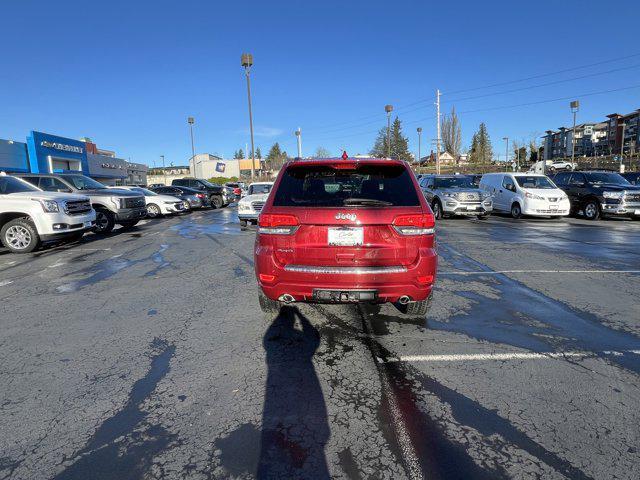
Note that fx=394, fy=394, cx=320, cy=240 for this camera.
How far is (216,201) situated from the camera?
2606cm

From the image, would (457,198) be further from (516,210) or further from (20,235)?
(20,235)

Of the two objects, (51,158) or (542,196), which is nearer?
(542,196)

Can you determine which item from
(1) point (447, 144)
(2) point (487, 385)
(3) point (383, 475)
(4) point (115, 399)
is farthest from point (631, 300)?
(1) point (447, 144)

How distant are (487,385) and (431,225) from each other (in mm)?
1431

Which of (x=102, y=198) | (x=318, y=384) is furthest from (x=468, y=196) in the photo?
(x=318, y=384)

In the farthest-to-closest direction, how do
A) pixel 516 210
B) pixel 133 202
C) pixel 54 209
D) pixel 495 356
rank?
pixel 516 210 → pixel 133 202 → pixel 54 209 → pixel 495 356

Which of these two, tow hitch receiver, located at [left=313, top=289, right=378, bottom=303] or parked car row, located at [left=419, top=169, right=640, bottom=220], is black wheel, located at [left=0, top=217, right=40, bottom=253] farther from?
parked car row, located at [left=419, top=169, right=640, bottom=220]

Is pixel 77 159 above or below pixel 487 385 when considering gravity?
above

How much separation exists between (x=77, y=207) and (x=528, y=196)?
48.8 feet

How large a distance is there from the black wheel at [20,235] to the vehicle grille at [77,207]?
0.80m

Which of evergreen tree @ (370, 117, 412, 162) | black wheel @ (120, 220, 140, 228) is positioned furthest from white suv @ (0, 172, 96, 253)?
evergreen tree @ (370, 117, 412, 162)

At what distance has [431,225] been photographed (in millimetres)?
3666

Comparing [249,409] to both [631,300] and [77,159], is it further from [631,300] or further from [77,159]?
[77,159]

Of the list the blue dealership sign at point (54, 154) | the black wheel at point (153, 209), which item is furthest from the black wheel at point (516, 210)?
the blue dealership sign at point (54, 154)
